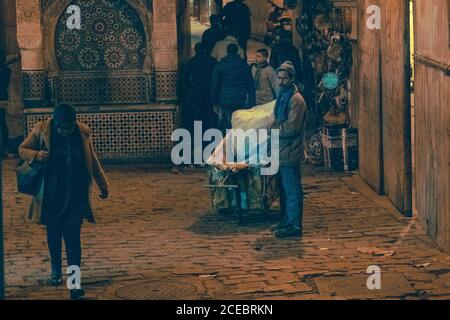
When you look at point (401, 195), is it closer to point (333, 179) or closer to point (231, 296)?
point (333, 179)

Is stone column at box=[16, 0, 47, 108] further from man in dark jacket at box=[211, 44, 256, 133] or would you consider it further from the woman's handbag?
the woman's handbag

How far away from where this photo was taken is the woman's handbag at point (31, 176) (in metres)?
10.9

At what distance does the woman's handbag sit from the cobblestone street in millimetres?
960

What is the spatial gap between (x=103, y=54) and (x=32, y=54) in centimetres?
113

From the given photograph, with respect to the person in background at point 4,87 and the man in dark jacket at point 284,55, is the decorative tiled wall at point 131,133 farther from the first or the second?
the man in dark jacket at point 284,55

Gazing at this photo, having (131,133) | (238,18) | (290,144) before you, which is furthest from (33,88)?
(290,144)

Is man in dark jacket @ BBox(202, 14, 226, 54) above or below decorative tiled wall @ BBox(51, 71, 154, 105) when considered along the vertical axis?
above

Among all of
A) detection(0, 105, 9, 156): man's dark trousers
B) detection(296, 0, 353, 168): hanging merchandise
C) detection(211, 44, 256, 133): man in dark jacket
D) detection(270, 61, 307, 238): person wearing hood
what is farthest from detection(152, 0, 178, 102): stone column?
detection(270, 61, 307, 238): person wearing hood

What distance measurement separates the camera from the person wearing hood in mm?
12883

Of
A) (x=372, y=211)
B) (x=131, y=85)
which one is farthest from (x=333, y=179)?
(x=131, y=85)

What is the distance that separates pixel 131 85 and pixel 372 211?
5740 millimetres

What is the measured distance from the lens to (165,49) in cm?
1833
